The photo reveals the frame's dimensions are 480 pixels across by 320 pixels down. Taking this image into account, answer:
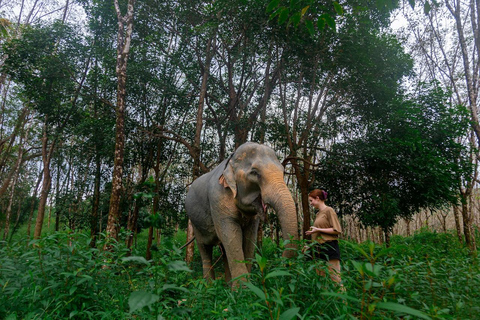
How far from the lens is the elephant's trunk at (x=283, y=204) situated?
340 centimetres

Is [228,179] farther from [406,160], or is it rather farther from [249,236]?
[406,160]

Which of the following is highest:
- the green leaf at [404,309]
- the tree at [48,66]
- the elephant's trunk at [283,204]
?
the tree at [48,66]

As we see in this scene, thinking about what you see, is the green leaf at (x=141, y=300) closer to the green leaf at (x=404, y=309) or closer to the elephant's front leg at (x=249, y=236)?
the green leaf at (x=404, y=309)

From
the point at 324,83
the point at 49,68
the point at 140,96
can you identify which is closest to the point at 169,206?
the point at 140,96

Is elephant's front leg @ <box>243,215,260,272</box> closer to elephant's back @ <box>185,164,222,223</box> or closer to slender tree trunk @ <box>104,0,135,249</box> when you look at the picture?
elephant's back @ <box>185,164,222,223</box>

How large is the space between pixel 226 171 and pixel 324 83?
6.47m

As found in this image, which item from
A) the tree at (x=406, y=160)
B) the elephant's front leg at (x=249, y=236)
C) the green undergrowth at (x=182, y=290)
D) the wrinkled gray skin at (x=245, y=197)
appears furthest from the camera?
the tree at (x=406, y=160)

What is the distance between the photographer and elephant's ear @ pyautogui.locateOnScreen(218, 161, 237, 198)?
421 cm

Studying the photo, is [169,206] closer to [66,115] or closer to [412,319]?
[66,115]

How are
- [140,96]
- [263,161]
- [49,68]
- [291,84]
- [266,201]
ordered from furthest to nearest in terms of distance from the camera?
[291,84]
[140,96]
[49,68]
[263,161]
[266,201]

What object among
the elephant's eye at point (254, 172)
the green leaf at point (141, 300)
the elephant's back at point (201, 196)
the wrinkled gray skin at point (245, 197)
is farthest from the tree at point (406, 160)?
the green leaf at point (141, 300)

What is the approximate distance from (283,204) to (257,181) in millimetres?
600

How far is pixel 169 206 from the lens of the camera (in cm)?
1233

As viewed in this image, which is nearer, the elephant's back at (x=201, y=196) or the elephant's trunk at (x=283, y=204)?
the elephant's trunk at (x=283, y=204)
